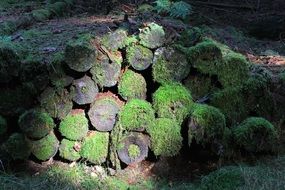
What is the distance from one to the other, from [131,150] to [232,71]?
5.46 feet

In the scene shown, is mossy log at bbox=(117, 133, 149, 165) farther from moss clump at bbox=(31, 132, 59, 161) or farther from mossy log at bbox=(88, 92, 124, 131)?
moss clump at bbox=(31, 132, 59, 161)

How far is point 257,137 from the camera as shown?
5254mm

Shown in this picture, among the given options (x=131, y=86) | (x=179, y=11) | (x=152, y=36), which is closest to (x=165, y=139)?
(x=131, y=86)

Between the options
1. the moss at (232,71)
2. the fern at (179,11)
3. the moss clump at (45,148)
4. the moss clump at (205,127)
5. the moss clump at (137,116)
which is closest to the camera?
the moss clump at (205,127)

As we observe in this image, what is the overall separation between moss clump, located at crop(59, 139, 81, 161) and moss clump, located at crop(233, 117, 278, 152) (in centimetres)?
194

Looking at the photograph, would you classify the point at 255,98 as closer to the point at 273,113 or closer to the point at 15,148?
the point at 273,113

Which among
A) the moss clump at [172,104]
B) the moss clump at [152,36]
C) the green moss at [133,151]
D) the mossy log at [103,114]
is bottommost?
the green moss at [133,151]

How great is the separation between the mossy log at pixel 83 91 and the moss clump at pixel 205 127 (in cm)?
124

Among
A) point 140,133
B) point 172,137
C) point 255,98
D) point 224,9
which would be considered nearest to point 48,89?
point 140,133

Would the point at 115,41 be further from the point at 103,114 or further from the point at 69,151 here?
the point at 69,151

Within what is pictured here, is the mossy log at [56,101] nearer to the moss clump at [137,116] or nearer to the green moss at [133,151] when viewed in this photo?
the moss clump at [137,116]

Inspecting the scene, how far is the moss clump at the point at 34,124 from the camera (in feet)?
17.2

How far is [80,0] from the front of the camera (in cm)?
1290

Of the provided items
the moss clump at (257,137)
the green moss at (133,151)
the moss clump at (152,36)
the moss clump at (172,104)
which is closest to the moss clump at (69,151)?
the green moss at (133,151)
